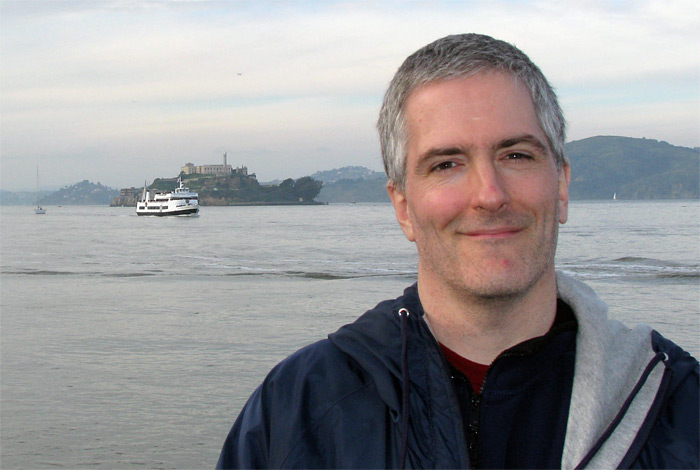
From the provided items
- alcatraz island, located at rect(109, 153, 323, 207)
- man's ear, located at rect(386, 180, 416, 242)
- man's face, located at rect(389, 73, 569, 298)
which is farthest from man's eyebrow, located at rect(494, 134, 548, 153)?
alcatraz island, located at rect(109, 153, 323, 207)

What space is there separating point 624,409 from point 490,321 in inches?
13.0

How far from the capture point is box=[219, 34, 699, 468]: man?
1.39 meters

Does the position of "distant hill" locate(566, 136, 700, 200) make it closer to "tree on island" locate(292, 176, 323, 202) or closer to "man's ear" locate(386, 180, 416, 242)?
"tree on island" locate(292, 176, 323, 202)

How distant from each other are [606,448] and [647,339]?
0.82ft

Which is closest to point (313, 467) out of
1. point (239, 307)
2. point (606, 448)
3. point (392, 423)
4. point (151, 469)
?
point (392, 423)

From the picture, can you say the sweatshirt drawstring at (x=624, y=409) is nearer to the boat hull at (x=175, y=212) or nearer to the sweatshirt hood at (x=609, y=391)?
the sweatshirt hood at (x=609, y=391)

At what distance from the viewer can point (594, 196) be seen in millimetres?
176125

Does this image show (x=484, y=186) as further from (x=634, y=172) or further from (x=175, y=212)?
(x=634, y=172)

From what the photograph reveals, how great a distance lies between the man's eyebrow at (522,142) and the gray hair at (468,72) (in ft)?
0.17

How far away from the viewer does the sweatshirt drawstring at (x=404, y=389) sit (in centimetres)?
138

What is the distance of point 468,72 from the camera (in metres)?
1.58

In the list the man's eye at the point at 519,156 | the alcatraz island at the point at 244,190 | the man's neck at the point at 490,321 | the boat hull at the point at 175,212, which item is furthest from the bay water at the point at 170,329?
the alcatraz island at the point at 244,190

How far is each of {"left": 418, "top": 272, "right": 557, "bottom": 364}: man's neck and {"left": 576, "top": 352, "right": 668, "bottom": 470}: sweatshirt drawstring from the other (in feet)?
0.85

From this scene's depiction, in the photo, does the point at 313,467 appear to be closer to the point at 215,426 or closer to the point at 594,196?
the point at 215,426
